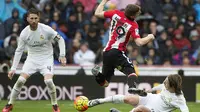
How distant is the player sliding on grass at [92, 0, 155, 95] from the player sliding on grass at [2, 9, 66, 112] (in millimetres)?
1040

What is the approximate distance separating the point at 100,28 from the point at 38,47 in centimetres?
765

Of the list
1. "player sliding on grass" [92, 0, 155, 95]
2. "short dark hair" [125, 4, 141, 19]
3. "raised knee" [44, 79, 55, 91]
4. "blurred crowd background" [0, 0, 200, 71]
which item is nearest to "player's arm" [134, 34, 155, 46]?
"player sliding on grass" [92, 0, 155, 95]

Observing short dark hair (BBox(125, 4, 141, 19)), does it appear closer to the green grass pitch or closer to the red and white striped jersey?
the red and white striped jersey

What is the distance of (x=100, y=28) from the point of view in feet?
72.8

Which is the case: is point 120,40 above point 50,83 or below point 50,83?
above

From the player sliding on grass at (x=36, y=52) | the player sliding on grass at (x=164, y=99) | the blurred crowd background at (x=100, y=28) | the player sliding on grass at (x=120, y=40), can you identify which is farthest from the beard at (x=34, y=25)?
the blurred crowd background at (x=100, y=28)

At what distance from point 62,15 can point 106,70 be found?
29.7ft

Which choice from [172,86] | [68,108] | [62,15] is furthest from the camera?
[62,15]

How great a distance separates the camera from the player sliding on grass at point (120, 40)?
13469mm

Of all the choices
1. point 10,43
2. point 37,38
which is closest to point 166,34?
point 10,43

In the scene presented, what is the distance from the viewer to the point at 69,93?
64.6ft

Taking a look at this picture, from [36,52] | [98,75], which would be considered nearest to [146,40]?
[98,75]

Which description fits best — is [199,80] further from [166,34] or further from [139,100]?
[139,100]

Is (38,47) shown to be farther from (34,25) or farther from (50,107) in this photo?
(50,107)
